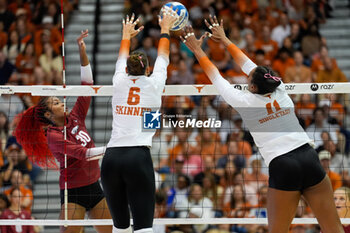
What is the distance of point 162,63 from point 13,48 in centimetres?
704

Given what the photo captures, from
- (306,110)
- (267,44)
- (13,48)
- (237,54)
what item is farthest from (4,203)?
(267,44)

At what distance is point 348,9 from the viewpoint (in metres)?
13.0

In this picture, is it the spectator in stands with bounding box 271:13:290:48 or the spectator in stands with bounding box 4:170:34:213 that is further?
the spectator in stands with bounding box 271:13:290:48

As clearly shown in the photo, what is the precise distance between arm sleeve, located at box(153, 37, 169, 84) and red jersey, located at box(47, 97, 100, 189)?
4.09 ft

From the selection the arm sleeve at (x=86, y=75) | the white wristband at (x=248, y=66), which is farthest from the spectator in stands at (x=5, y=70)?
the white wristband at (x=248, y=66)

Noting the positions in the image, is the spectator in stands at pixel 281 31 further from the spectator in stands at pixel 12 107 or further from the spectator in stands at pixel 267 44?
the spectator in stands at pixel 12 107

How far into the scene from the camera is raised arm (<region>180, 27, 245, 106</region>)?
17.4 ft

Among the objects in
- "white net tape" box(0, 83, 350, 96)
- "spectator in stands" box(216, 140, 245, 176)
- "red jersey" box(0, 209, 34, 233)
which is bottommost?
"red jersey" box(0, 209, 34, 233)

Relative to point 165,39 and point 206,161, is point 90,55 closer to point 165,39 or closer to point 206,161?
point 206,161

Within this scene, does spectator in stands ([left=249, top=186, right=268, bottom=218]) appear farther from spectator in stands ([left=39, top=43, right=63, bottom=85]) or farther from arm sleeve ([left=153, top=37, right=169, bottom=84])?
spectator in stands ([left=39, top=43, right=63, bottom=85])

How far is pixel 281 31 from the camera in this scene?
12.0m

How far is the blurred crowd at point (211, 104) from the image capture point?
8961 mm

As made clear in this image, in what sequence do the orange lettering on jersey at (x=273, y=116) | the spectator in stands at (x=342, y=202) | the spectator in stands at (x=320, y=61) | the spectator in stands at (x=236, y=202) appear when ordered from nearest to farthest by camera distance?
the orange lettering on jersey at (x=273, y=116) < the spectator in stands at (x=342, y=202) < the spectator in stands at (x=236, y=202) < the spectator in stands at (x=320, y=61)

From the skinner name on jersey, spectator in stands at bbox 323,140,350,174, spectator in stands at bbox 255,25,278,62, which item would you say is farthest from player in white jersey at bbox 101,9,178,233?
spectator in stands at bbox 255,25,278,62
